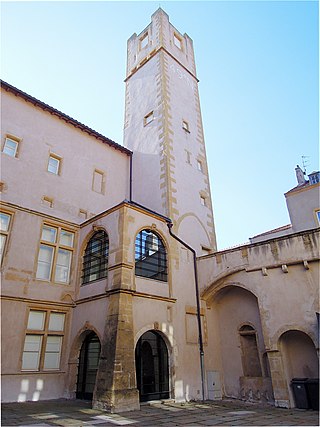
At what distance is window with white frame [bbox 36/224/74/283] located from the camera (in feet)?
32.8

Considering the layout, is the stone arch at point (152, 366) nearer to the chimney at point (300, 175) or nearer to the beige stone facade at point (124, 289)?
the beige stone facade at point (124, 289)

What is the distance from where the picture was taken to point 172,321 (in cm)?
979

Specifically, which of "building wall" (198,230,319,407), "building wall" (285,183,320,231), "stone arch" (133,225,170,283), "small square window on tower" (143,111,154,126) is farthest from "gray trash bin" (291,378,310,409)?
"small square window on tower" (143,111,154,126)

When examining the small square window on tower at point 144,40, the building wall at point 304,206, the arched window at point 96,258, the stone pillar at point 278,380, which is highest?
the small square window on tower at point 144,40

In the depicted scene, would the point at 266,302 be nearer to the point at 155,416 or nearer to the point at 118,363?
the point at 155,416

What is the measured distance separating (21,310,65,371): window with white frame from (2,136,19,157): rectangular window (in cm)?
529

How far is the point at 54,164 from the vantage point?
11.7m

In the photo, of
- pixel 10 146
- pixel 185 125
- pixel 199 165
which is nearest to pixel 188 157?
pixel 199 165

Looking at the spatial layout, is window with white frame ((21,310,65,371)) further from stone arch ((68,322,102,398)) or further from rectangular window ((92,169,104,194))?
rectangular window ((92,169,104,194))

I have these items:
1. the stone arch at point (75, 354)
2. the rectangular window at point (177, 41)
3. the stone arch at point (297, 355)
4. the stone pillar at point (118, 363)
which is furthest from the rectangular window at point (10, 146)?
the rectangular window at point (177, 41)

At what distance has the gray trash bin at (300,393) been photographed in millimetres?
8086

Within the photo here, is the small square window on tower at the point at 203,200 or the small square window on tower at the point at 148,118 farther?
the small square window on tower at the point at 148,118

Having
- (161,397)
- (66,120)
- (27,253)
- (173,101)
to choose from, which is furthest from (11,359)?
(173,101)

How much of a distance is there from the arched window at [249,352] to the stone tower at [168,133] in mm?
3582
